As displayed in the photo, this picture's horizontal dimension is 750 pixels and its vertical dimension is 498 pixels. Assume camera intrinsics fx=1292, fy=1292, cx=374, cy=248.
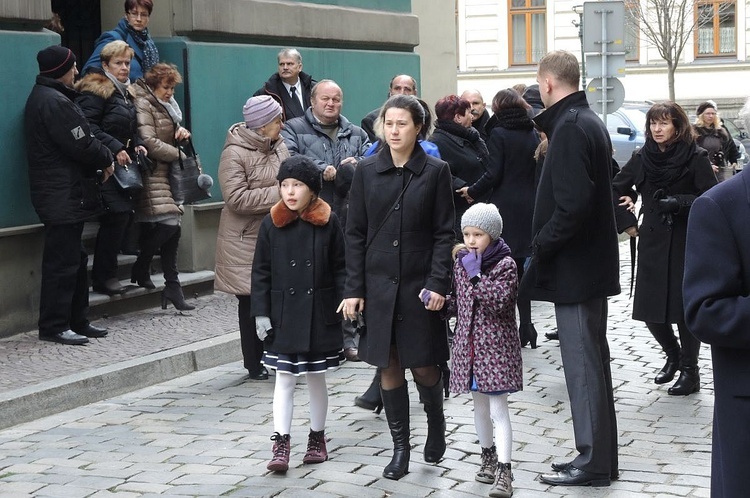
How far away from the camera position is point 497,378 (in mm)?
6031

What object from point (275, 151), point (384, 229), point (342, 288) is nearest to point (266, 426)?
point (342, 288)

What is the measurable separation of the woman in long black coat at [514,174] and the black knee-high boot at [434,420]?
10.7ft

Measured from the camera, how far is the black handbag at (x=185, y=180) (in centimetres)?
1054

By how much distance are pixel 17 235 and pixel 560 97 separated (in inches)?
193

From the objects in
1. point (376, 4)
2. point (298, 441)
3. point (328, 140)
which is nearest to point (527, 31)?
point (376, 4)

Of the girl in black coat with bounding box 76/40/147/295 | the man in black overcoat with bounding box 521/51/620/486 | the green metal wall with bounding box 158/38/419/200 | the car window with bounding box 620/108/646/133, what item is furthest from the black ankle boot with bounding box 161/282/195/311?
the car window with bounding box 620/108/646/133

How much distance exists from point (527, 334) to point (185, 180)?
3.06 meters

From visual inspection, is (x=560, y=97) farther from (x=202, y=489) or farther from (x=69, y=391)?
(x=69, y=391)

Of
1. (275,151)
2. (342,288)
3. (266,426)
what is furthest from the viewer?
(275,151)

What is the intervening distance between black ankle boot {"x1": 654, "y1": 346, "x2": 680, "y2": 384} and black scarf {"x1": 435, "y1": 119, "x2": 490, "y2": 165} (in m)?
2.13

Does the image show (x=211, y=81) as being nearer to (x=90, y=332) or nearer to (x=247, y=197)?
(x=90, y=332)

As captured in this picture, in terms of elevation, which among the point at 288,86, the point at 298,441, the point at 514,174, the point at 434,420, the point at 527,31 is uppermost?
the point at 527,31

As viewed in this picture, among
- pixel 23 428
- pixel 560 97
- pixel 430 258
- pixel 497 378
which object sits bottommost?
pixel 23 428

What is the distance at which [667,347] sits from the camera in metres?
8.58
